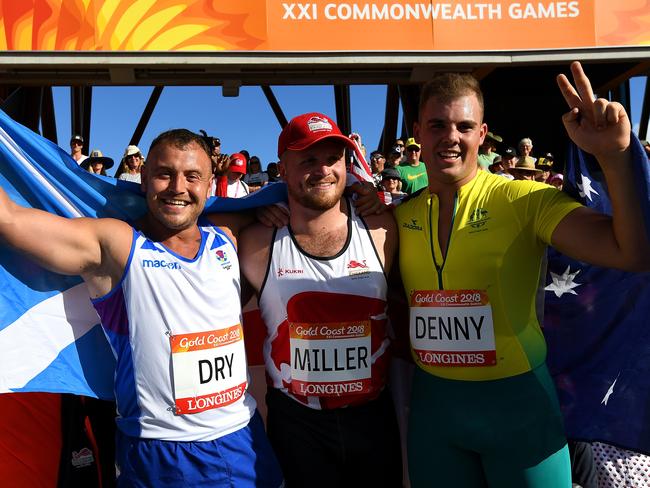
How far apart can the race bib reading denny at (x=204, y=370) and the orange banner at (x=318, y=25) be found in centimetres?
737

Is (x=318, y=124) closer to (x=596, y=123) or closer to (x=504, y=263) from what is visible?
(x=504, y=263)

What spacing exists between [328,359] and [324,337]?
105 mm

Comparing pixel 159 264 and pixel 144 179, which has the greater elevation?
pixel 144 179

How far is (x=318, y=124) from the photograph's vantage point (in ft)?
8.93

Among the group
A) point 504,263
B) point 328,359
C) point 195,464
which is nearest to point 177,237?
point 328,359

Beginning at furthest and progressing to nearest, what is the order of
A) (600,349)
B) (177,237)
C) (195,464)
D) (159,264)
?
(600,349) → (177,237) → (159,264) → (195,464)

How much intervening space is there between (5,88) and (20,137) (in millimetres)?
10927

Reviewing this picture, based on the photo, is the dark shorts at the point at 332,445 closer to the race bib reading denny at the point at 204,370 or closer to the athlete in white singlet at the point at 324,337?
the athlete in white singlet at the point at 324,337

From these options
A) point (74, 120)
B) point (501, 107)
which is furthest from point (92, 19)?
point (501, 107)

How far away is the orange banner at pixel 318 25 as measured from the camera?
834 centimetres

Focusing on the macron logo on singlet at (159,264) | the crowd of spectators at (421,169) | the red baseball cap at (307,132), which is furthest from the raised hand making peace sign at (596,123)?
the crowd of spectators at (421,169)

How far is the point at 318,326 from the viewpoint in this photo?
2496mm

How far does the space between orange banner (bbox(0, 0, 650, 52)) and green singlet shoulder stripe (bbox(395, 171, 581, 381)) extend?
7.22 meters

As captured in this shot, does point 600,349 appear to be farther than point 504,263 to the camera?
Yes
